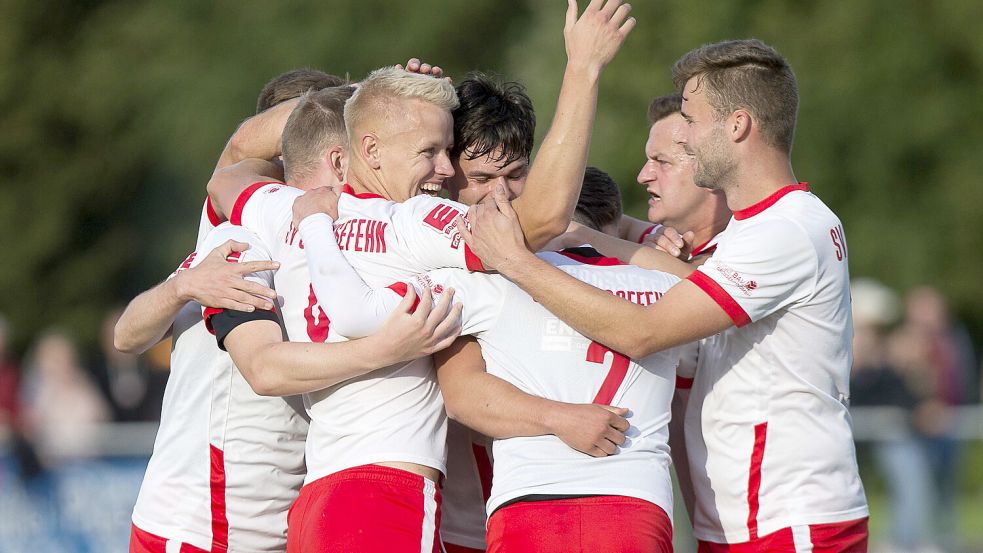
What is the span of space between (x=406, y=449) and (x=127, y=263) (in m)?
19.8

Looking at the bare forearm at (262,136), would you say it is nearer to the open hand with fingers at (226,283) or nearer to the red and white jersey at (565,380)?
the open hand with fingers at (226,283)

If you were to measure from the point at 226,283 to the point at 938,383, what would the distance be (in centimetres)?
994

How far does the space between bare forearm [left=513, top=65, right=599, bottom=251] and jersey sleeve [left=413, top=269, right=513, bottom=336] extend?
267 millimetres

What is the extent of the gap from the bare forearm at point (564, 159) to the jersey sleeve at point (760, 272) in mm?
545

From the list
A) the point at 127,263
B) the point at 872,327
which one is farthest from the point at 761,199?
the point at 127,263

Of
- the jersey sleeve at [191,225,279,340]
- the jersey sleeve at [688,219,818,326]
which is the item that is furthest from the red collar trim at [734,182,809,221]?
the jersey sleeve at [191,225,279,340]

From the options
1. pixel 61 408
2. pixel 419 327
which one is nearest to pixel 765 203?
pixel 419 327

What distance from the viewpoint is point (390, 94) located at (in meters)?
4.34

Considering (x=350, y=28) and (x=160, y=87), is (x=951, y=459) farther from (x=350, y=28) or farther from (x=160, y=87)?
(x=160, y=87)

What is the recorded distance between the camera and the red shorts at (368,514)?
382 centimetres

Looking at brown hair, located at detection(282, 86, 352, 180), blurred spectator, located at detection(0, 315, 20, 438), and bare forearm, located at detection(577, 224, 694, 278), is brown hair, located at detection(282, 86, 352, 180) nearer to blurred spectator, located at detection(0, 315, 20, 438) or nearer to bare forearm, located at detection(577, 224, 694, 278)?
bare forearm, located at detection(577, 224, 694, 278)

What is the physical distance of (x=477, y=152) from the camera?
15.4 ft

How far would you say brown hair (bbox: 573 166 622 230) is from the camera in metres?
4.83

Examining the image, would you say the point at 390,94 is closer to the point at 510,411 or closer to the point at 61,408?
the point at 510,411
